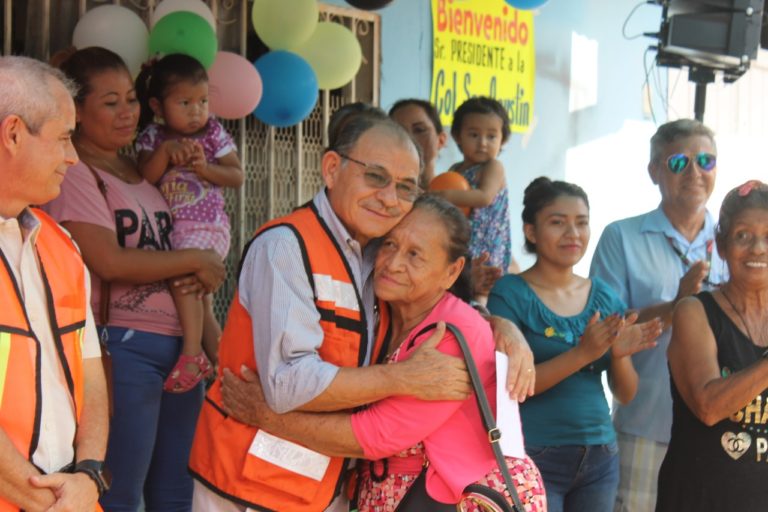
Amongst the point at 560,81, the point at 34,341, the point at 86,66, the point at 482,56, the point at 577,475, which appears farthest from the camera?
the point at 560,81

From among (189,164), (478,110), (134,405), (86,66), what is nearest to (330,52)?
(478,110)

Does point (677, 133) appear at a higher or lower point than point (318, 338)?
higher

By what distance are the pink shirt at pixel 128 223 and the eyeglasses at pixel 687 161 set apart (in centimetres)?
192

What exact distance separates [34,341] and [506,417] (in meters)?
1.12

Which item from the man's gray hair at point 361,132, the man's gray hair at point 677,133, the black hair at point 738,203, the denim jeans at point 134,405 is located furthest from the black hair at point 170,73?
the black hair at point 738,203

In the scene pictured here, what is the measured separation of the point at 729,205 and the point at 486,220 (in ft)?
5.20

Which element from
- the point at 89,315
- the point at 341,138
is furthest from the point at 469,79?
the point at 89,315

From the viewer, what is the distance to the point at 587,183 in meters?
7.82

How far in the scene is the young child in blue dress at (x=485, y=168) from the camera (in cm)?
439

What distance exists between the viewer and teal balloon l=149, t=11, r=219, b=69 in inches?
151

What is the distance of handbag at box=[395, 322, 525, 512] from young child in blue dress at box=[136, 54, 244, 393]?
4.02 feet

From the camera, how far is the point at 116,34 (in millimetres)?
3840

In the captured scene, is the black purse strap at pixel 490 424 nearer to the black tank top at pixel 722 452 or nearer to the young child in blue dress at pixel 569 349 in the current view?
the young child in blue dress at pixel 569 349

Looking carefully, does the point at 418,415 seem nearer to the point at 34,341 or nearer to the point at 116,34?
the point at 34,341
